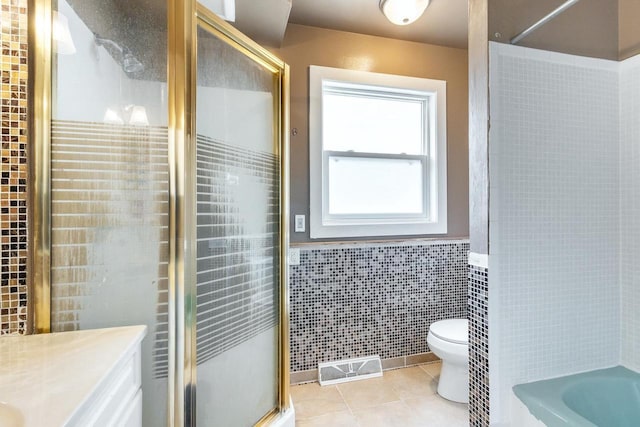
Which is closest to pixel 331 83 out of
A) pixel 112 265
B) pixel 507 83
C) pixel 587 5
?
pixel 507 83

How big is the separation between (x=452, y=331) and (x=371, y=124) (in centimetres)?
156

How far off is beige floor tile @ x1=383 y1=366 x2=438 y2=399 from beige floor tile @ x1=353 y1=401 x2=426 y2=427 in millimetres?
127

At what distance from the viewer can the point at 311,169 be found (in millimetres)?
2105

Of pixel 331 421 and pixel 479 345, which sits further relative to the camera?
pixel 331 421

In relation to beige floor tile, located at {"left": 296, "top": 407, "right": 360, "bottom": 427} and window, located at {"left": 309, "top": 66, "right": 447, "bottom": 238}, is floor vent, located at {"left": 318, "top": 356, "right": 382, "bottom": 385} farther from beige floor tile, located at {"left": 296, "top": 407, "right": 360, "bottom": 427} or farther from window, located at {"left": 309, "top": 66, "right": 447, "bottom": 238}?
window, located at {"left": 309, "top": 66, "right": 447, "bottom": 238}

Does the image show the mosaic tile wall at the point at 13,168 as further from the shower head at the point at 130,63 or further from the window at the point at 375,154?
the window at the point at 375,154

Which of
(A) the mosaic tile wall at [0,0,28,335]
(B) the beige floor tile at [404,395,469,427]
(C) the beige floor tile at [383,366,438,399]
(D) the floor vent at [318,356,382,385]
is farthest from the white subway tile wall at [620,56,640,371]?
(A) the mosaic tile wall at [0,0,28,335]

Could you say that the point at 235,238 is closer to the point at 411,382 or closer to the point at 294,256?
the point at 294,256

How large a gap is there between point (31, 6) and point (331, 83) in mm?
1600

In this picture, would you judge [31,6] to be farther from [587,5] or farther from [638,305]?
[638,305]

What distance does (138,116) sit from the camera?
106 centimetres

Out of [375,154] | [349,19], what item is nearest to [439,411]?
[375,154]

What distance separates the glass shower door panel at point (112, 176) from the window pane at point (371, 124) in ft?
4.31

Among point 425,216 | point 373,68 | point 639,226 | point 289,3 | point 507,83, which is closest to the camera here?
point 507,83
